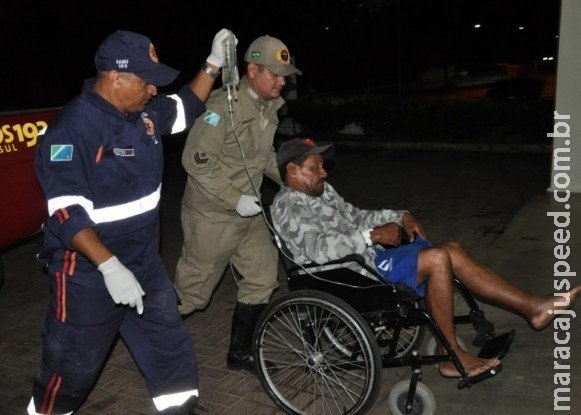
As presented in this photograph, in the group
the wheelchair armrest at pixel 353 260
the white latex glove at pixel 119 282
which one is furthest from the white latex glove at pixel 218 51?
the white latex glove at pixel 119 282

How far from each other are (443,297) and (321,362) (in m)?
0.73

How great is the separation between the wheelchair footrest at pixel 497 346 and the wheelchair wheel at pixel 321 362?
654 millimetres

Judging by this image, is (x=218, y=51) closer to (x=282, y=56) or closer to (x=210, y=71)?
(x=210, y=71)

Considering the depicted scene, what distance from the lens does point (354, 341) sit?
11.7ft

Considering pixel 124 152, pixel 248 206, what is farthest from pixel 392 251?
pixel 124 152

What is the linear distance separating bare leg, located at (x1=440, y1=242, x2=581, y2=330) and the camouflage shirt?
47 centimetres

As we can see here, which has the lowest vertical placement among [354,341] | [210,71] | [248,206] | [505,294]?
[354,341]

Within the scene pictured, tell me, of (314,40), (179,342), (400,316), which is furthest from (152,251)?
(314,40)

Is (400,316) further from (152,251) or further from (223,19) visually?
(223,19)

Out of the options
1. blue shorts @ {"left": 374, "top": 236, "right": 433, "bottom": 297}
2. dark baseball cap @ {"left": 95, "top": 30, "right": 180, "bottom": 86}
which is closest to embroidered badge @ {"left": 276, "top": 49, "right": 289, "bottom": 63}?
dark baseball cap @ {"left": 95, "top": 30, "right": 180, "bottom": 86}

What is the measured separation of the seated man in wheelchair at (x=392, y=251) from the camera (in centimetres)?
348

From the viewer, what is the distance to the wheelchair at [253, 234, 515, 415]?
130 inches

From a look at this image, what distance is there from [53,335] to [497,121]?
11.4 m

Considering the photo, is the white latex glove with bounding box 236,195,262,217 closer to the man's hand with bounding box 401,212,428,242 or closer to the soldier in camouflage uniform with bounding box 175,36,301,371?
the soldier in camouflage uniform with bounding box 175,36,301,371
